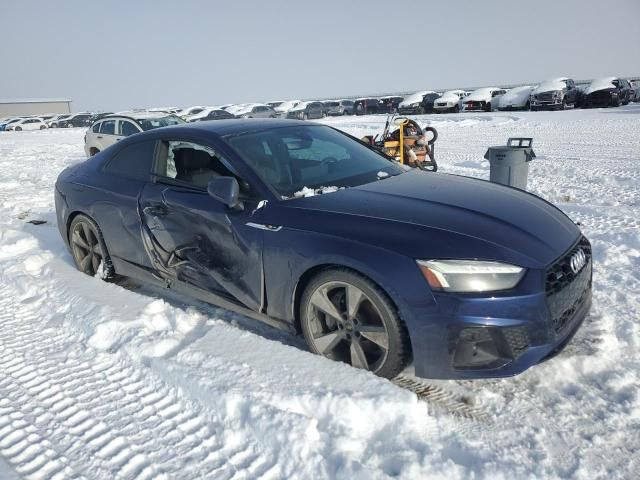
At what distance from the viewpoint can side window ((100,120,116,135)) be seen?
1227cm

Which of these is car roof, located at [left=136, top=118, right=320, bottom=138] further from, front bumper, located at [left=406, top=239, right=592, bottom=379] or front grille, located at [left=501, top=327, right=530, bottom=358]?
front grille, located at [left=501, top=327, right=530, bottom=358]

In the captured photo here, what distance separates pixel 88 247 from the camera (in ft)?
15.2

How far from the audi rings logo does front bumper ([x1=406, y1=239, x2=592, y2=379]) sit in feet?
0.68

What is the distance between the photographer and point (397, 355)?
2656mm

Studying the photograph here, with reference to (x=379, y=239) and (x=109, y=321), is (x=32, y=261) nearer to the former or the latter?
(x=109, y=321)

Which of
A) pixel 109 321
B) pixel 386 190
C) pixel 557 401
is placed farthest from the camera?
pixel 109 321

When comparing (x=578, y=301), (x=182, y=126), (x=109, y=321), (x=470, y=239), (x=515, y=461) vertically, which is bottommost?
(x=515, y=461)

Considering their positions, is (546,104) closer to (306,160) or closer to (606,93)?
(606,93)

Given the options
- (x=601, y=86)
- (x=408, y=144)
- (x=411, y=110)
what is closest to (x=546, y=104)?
(x=601, y=86)

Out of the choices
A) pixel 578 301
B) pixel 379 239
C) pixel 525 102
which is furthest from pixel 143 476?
pixel 525 102

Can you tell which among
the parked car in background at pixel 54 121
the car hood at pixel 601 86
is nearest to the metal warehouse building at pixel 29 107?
the parked car in background at pixel 54 121

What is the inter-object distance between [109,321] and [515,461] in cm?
270

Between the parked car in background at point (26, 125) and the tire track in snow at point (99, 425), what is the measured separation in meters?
40.9

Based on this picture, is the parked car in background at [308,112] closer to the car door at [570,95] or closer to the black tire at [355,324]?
the car door at [570,95]
